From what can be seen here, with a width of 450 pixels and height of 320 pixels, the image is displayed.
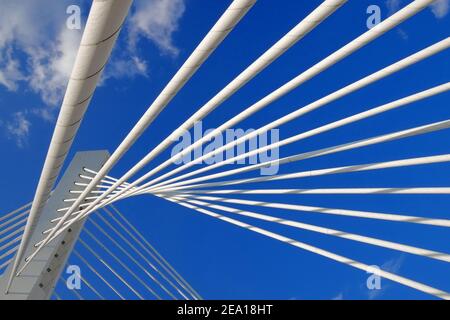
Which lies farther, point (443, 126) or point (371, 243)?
point (371, 243)

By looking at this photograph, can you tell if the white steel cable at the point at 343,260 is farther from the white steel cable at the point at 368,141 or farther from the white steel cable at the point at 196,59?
the white steel cable at the point at 196,59

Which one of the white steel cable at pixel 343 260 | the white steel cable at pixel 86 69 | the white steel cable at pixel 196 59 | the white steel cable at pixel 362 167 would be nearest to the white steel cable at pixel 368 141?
the white steel cable at pixel 362 167

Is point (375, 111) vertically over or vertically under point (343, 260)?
over

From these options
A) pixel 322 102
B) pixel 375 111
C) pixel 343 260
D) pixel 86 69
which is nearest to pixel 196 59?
pixel 86 69

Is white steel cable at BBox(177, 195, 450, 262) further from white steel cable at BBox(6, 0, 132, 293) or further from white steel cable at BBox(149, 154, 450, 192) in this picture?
white steel cable at BBox(6, 0, 132, 293)

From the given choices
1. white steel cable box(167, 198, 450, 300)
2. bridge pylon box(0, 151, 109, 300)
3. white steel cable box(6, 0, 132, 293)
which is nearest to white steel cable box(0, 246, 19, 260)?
bridge pylon box(0, 151, 109, 300)

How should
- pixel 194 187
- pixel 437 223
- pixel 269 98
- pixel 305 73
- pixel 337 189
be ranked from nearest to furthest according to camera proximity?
pixel 305 73 < pixel 269 98 < pixel 437 223 < pixel 337 189 < pixel 194 187

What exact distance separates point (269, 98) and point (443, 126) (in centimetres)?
374

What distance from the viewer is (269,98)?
298 inches

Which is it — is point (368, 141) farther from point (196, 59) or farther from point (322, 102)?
point (196, 59)

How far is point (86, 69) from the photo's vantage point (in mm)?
5320

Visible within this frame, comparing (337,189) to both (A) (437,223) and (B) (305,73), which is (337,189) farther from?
(B) (305,73)
